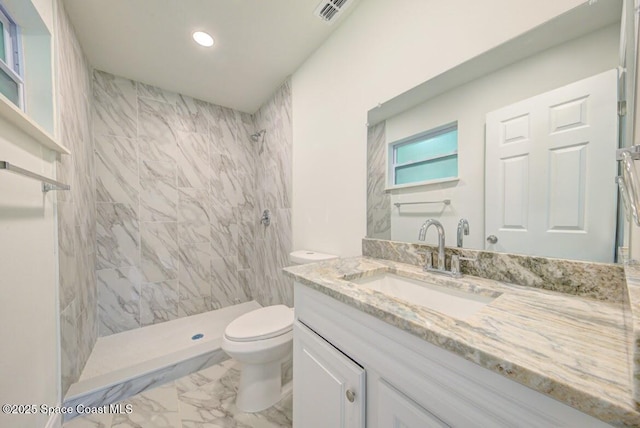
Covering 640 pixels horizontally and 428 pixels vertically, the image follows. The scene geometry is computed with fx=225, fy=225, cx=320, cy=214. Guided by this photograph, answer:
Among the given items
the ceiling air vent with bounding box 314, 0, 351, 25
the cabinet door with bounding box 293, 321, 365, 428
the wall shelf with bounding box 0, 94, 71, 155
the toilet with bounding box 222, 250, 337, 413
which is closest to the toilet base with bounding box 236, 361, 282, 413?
the toilet with bounding box 222, 250, 337, 413

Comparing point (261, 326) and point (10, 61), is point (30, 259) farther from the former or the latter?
point (261, 326)

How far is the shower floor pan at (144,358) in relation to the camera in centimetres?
135

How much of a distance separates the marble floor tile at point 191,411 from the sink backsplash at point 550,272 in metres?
1.29

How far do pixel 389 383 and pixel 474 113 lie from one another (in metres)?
1.00

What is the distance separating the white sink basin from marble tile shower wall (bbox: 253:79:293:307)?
1055 millimetres

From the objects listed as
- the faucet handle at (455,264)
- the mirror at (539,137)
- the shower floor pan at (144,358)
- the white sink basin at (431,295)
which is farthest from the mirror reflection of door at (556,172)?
the shower floor pan at (144,358)

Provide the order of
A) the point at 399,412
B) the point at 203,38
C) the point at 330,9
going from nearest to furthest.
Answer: the point at 399,412 → the point at 330,9 → the point at 203,38

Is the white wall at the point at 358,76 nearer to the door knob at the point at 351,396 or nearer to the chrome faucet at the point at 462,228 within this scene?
the chrome faucet at the point at 462,228

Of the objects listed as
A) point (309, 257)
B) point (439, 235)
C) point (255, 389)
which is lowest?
point (255, 389)

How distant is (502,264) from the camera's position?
79 centimetres

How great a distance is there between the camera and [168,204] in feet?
7.31

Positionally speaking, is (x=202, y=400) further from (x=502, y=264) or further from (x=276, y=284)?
(x=502, y=264)

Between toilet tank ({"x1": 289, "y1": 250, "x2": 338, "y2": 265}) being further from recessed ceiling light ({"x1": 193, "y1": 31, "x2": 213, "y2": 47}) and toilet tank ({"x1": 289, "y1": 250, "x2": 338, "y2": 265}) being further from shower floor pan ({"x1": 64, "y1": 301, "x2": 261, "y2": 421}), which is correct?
recessed ceiling light ({"x1": 193, "y1": 31, "x2": 213, "y2": 47})

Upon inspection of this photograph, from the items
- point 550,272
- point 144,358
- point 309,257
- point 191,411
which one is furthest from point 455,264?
point 144,358
